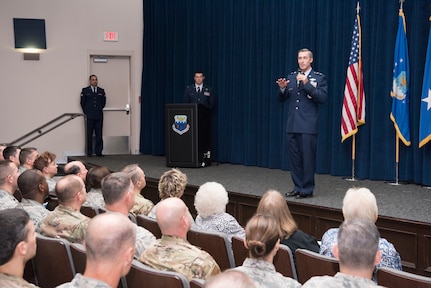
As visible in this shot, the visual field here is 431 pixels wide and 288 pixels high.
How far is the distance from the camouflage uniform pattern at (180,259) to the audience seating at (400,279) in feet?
2.43

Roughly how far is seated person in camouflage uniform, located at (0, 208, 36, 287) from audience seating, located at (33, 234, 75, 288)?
25.1 inches

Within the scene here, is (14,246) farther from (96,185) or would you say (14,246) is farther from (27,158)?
(27,158)

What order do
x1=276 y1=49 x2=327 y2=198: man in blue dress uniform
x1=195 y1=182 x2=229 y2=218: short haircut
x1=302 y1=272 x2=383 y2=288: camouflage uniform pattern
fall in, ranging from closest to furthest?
x1=302 y1=272 x2=383 y2=288: camouflage uniform pattern, x1=195 y1=182 x2=229 y2=218: short haircut, x1=276 y1=49 x2=327 y2=198: man in blue dress uniform

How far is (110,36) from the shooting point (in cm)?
1130

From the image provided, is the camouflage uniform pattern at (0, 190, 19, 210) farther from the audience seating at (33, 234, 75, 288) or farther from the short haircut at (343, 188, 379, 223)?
the short haircut at (343, 188, 379, 223)

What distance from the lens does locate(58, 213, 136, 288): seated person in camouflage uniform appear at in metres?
2.10

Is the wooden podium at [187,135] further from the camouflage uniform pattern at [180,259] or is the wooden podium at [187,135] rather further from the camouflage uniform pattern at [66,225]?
the camouflage uniform pattern at [180,259]

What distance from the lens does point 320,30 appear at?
27.1 feet

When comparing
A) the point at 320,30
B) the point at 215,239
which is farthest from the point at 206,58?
the point at 215,239

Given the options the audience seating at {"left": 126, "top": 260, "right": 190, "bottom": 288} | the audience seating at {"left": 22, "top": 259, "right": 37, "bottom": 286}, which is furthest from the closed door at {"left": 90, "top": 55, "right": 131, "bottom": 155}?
the audience seating at {"left": 126, "top": 260, "right": 190, "bottom": 288}

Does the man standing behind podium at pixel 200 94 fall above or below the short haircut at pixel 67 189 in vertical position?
above

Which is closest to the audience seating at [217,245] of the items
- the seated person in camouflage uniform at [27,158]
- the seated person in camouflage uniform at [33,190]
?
the seated person in camouflage uniform at [33,190]

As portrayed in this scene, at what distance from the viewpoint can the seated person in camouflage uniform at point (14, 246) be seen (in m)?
2.24

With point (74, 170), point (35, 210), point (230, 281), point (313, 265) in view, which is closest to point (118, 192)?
point (35, 210)
